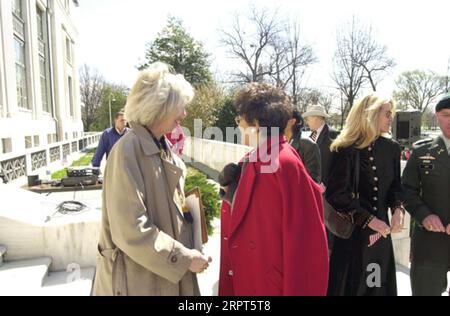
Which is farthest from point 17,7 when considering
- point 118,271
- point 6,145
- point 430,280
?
point 430,280

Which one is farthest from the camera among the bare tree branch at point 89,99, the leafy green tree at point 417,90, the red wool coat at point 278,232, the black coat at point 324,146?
the bare tree branch at point 89,99

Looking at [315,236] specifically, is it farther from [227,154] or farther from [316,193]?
[227,154]

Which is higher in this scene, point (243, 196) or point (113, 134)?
point (113, 134)

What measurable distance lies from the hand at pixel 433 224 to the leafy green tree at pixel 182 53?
38.2 meters

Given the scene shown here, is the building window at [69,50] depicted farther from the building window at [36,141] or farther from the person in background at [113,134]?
the person in background at [113,134]

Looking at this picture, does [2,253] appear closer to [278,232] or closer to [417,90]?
[278,232]

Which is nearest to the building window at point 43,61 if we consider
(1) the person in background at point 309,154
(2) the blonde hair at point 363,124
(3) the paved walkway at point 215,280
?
(3) the paved walkway at point 215,280

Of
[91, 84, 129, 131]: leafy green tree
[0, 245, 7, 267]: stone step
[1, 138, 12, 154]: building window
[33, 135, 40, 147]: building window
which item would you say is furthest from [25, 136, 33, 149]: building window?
[91, 84, 129, 131]: leafy green tree

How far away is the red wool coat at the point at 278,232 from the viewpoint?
1.85 meters

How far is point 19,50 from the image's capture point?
17797 millimetres

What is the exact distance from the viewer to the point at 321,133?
497 cm

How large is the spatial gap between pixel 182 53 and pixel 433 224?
133ft

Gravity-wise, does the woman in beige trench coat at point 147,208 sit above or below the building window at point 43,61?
below
